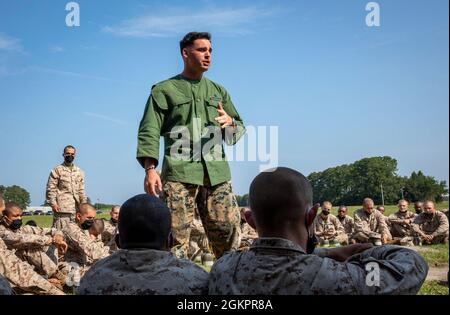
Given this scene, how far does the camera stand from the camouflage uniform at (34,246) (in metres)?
6.72

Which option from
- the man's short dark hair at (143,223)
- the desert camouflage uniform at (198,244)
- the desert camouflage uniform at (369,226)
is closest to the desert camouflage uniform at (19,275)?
the man's short dark hair at (143,223)

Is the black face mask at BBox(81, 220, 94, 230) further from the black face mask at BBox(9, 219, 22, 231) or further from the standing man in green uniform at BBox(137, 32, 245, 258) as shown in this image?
the standing man in green uniform at BBox(137, 32, 245, 258)

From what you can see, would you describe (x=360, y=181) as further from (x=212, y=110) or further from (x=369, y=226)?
(x=212, y=110)

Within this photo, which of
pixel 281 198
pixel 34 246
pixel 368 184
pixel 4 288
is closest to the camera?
pixel 281 198

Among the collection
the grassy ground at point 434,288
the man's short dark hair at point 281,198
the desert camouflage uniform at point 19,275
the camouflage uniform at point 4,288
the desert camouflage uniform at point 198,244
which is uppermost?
the man's short dark hair at point 281,198

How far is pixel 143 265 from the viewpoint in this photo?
2209 millimetres

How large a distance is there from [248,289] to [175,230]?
7.12 feet

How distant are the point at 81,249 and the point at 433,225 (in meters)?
9.84

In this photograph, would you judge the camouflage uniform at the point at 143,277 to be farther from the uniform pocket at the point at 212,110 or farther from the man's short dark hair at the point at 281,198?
the uniform pocket at the point at 212,110

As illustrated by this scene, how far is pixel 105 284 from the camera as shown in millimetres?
2188

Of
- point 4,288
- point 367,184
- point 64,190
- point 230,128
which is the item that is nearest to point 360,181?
point 367,184

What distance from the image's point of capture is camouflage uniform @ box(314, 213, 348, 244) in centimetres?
1425
